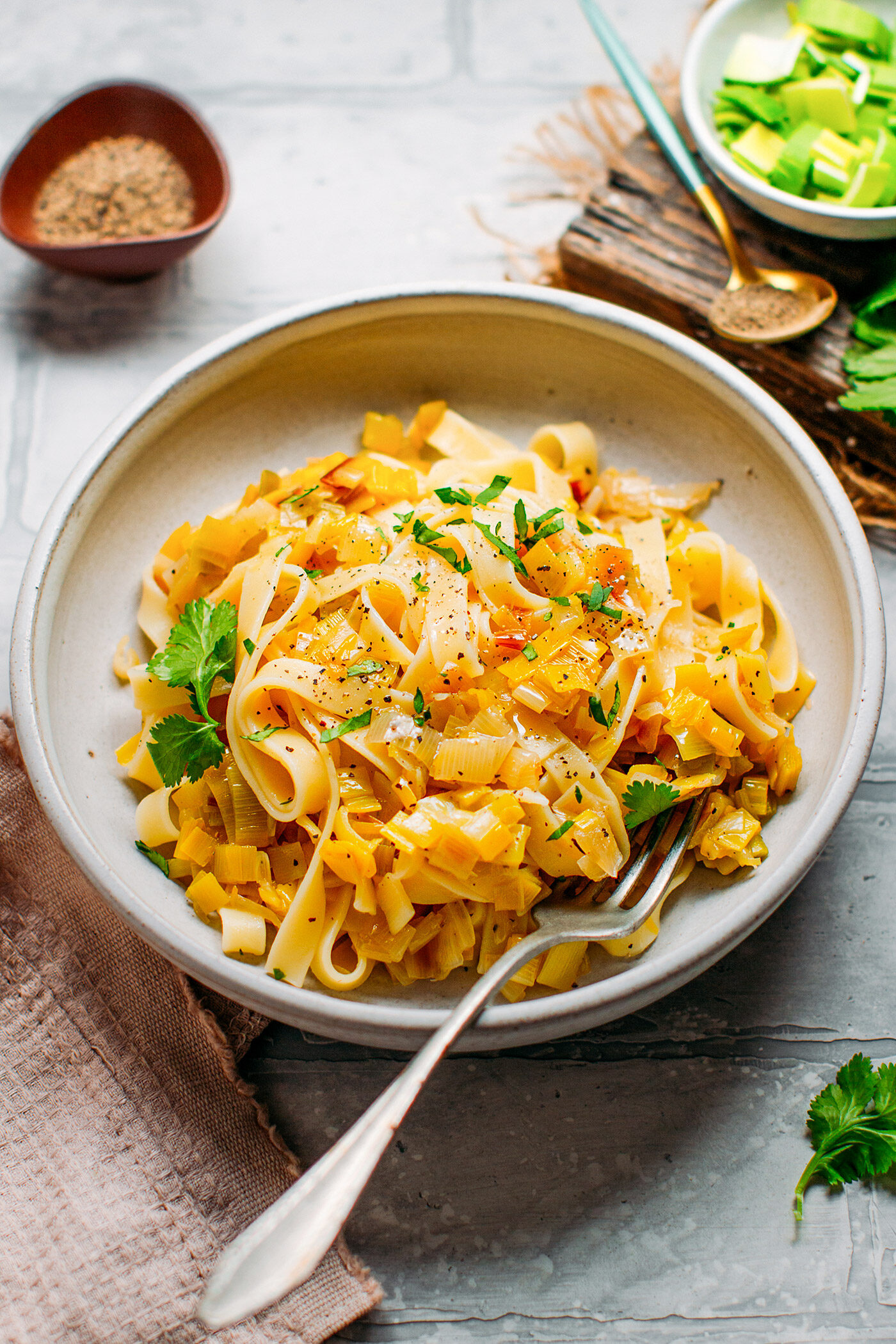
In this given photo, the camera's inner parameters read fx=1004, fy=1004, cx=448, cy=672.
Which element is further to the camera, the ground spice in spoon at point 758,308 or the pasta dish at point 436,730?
the ground spice in spoon at point 758,308

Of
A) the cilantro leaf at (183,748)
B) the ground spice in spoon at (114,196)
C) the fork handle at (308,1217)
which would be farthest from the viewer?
the ground spice in spoon at (114,196)

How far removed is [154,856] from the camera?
2.57 metres

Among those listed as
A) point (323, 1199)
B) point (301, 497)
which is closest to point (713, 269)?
point (301, 497)

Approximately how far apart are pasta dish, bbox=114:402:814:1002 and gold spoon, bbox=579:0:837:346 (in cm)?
93

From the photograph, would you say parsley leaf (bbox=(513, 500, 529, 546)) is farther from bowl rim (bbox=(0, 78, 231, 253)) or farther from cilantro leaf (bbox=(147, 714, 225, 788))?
bowl rim (bbox=(0, 78, 231, 253))

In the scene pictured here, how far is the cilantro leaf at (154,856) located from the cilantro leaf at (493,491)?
1.23 metres

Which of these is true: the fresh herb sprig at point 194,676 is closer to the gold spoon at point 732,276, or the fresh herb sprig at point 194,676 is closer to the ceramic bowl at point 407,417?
the ceramic bowl at point 407,417

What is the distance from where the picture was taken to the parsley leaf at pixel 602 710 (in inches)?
94.2

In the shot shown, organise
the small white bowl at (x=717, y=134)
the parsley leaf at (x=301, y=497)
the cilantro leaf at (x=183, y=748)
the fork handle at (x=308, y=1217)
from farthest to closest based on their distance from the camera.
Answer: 1. the small white bowl at (x=717, y=134)
2. the parsley leaf at (x=301, y=497)
3. the cilantro leaf at (x=183, y=748)
4. the fork handle at (x=308, y=1217)

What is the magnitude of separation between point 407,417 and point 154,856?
1.62 m

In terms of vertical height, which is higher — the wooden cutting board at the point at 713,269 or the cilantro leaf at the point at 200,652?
the wooden cutting board at the point at 713,269

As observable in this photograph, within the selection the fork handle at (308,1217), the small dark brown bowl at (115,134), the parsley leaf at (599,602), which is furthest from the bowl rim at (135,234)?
the fork handle at (308,1217)

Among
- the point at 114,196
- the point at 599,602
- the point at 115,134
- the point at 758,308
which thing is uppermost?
the point at 115,134

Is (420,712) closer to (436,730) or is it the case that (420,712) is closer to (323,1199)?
(436,730)
